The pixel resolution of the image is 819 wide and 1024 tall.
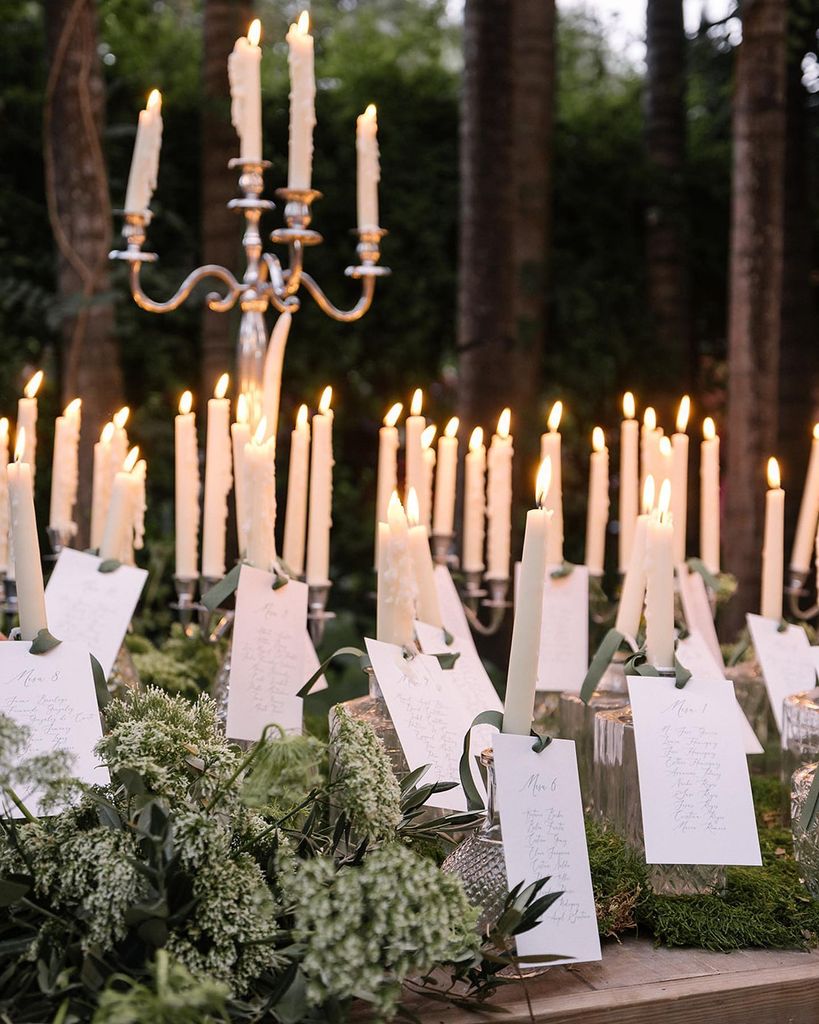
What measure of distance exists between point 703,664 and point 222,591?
63cm

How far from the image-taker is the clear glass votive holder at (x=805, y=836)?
116 centimetres

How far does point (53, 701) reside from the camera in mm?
1066

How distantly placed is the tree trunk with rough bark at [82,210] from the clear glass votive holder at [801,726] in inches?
66.3

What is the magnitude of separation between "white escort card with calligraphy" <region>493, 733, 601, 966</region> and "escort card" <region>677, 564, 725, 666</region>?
29.1 inches

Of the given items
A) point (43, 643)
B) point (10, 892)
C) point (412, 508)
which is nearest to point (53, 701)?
point (43, 643)

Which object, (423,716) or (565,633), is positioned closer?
(423,716)

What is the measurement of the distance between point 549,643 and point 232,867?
82 cm

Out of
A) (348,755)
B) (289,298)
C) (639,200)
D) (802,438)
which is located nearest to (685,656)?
(348,755)

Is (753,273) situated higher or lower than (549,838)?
higher

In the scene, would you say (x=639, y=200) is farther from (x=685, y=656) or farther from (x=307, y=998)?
(x=307, y=998)

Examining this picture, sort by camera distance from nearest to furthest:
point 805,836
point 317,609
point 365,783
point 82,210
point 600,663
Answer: point 365,783, point 805,836, point 600,663, point 317,609, point 82,210

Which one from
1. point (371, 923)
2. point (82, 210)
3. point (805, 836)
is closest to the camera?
point (371, 923)

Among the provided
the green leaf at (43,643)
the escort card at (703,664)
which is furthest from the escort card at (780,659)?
the green leaf at (43,643)

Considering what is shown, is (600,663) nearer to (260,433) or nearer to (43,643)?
(260,433)
